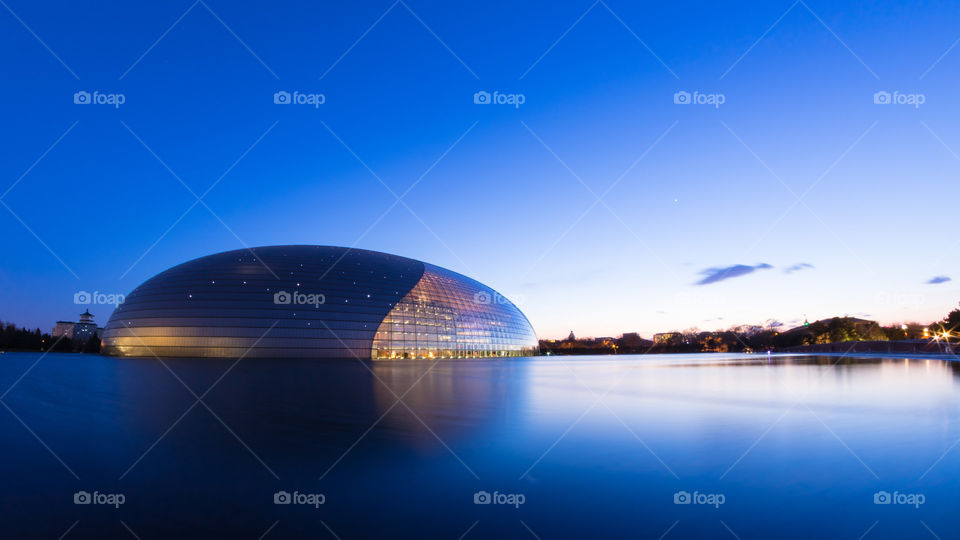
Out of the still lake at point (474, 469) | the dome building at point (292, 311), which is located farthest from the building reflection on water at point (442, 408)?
the dome building at point (292, 311)

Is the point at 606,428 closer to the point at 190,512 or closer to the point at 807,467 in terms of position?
the point at 807,467

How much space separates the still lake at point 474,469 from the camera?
5473 mm

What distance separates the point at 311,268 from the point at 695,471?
2213 inches

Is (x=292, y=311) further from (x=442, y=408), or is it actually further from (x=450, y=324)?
(x=442, y=408)

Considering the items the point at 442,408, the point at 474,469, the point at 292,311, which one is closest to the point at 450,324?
the point at 292,311

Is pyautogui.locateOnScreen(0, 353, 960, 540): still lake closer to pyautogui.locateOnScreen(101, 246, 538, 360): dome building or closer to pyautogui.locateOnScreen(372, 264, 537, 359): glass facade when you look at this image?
pyautogui.locateOnScreen(101, 246, 538, 360): dome building

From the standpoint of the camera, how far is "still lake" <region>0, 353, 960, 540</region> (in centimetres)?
547

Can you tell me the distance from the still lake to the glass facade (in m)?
42.8

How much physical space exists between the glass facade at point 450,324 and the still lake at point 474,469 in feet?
141

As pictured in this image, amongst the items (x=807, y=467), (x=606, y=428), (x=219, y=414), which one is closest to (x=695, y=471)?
(x=807, y=467)

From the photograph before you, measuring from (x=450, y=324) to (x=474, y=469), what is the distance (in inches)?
2221

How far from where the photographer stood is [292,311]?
174 feet

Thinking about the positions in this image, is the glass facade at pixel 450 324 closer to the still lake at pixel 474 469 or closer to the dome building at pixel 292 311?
the dome building at pixel 292 311

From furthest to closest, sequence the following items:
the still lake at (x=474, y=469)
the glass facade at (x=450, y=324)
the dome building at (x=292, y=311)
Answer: the glass facade at (x=450, y=324) < the dome building at (x=292, y=311) < the still lake at (x=474, y=469)
